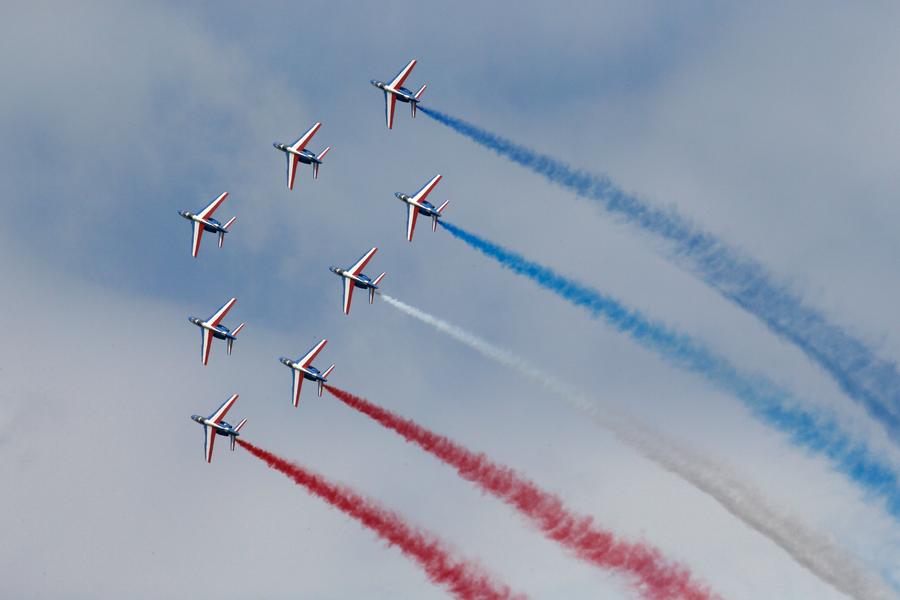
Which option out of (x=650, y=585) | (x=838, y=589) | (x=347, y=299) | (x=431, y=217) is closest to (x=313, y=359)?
(x=347, y=299)

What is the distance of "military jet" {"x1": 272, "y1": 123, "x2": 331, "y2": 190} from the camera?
111 m

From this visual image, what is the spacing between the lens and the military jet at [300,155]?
364ft

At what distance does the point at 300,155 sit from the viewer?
111438 mm

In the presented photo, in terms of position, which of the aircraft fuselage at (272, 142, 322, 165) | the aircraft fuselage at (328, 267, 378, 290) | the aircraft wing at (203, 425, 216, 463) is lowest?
the aircraft wing at (203, 425, 216, 463)

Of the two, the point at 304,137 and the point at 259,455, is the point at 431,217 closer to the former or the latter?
the point at 304,137

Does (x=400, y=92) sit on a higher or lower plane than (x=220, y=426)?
higher

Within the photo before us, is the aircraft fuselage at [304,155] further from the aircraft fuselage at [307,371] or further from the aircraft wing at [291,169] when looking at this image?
the aircraft fuselage at [307,371]

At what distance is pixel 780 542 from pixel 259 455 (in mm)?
33561

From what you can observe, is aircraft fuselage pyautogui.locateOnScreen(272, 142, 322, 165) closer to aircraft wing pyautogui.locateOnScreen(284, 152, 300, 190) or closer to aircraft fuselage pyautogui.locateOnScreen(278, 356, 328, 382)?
aircraft wing pyautogui.locateOnScreen(284, 152, 300, 190)

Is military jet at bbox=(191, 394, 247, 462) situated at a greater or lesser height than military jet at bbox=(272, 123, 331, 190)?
lesser

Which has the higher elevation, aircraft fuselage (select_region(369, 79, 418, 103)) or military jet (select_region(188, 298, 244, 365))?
aircraft fuselage (select_region(369, 79, 418, 103))

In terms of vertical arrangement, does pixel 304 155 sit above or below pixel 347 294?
A: above

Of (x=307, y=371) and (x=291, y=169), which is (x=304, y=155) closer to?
(x=291, y=169)

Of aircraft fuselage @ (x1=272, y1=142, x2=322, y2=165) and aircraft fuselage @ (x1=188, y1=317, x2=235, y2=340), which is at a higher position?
aircraft fuselage @ (x1=272, y1=142, x2=322, y2=165)
